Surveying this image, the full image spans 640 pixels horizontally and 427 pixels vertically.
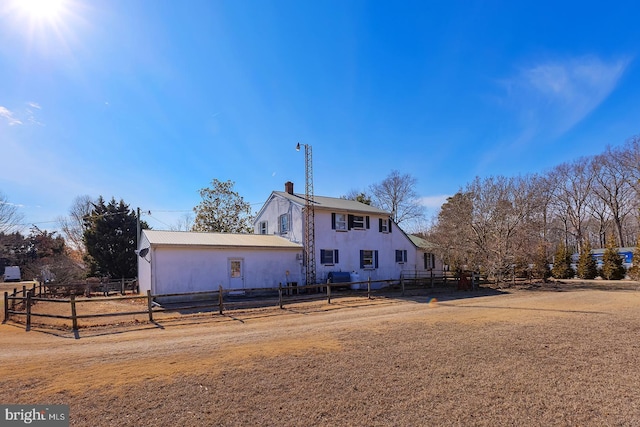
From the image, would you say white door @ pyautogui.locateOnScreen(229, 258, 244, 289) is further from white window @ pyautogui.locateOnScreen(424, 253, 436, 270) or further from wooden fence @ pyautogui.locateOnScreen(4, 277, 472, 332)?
white window @ pyautogui.locateOnScreen(424, 253, 436, 270)

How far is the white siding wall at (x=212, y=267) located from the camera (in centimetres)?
1755

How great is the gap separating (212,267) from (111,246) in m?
18.2

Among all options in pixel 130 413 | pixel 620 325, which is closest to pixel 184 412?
pixel 130 413

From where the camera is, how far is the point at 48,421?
459 cm

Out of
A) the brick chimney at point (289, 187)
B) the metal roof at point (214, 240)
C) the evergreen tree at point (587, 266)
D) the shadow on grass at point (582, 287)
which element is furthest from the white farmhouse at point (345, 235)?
the evergreen tree at point (587, 266)

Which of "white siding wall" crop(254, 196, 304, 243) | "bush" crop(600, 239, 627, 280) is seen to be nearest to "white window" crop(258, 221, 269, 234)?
"white siding wall" crop(254, 196, 304, 243)

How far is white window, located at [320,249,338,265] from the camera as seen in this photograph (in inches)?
922

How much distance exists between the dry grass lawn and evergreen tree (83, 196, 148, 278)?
22593 mm

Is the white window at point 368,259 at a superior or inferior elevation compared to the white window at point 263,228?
inferior

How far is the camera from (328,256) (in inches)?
931

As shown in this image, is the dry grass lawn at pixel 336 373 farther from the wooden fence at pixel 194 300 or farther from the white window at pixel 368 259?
the white window at pixel 368 259

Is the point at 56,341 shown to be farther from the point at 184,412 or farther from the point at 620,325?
the point at 620,325

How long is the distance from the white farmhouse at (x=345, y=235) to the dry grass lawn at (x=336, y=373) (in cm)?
1261

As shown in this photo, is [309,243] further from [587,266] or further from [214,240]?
[587,266]
